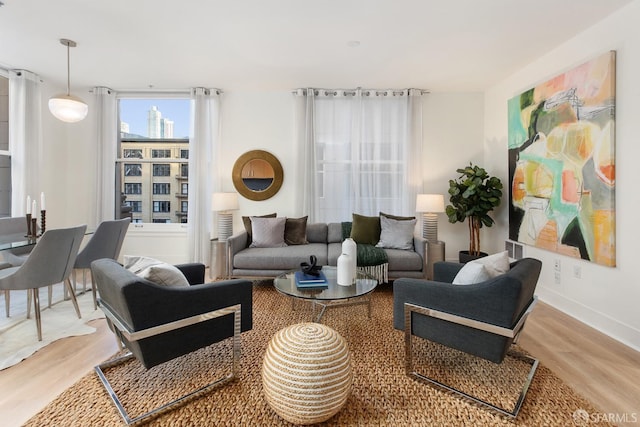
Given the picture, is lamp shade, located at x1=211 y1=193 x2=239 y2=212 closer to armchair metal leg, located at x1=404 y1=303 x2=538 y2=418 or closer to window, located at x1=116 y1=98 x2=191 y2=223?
window, located at x1=116 y1=98 x2=191 y2=223

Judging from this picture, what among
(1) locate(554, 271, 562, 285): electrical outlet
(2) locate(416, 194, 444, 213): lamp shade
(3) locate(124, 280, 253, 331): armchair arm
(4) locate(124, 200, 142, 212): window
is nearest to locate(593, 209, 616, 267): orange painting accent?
(1) locate(554, 271, 562, 285): electrical outlet

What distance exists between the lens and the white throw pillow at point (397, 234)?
393 cm

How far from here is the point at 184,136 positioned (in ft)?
16.1

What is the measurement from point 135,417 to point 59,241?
1.69m

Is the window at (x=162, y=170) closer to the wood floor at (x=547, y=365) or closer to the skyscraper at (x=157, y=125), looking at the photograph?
the skyscraper at (x=157, y=125)

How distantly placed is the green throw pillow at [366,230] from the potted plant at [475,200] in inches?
42.0

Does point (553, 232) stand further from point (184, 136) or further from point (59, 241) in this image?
point (184, 136)

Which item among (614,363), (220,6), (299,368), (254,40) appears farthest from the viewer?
(254,40)

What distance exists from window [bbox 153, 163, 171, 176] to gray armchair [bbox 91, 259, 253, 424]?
3428 mm

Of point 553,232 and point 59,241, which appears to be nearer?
point 59,241

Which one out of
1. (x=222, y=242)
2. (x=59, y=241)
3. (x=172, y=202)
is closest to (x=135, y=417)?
(x=59, y=241)

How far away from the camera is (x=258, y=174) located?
477 centimetres

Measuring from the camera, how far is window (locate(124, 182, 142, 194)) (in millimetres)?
4961

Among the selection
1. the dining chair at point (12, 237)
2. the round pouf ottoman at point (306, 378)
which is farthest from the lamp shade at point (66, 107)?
the round pouf ottoman at point (306, 378)
